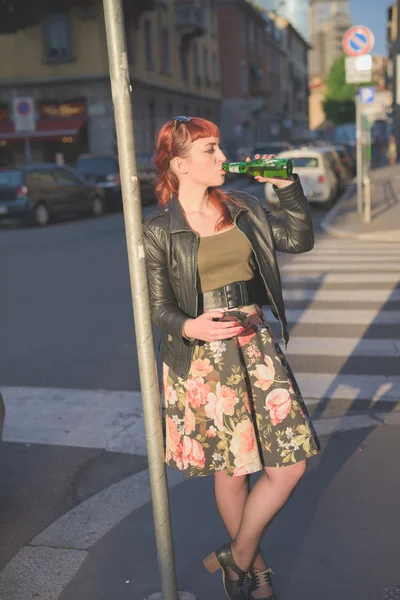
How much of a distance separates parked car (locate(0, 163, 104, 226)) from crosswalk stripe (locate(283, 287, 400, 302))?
12446mm

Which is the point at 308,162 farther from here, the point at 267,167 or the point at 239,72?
the point at 239,72

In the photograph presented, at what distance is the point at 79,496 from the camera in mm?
4402

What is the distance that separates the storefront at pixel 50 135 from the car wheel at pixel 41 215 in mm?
16337

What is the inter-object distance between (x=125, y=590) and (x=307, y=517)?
3.16 feet

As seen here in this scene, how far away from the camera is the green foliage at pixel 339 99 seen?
11175cm

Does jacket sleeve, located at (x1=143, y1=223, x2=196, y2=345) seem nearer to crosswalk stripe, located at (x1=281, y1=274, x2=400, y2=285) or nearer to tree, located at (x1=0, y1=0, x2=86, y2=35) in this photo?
crosswalk stripe, located at (x1=281, y1=274, x2=400, y2=285)

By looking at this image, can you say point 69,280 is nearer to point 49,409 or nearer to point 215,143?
point 49,409

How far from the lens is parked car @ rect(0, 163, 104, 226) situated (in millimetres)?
20797

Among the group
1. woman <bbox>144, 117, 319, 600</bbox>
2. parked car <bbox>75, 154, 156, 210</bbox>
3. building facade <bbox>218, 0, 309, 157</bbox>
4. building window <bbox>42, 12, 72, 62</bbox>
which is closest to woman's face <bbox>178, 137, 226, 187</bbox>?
woman <bbox>144, 117, 319, 600</bbox>

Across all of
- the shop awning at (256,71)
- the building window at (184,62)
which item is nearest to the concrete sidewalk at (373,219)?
the building window at (184,62)

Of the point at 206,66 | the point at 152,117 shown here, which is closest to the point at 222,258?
the point at 152,117

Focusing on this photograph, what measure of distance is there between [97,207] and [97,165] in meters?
3.17

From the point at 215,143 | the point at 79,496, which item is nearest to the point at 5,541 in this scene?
the point at 79,496

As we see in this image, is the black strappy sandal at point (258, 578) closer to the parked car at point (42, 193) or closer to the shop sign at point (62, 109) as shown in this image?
the parked car at point (42, 193)
